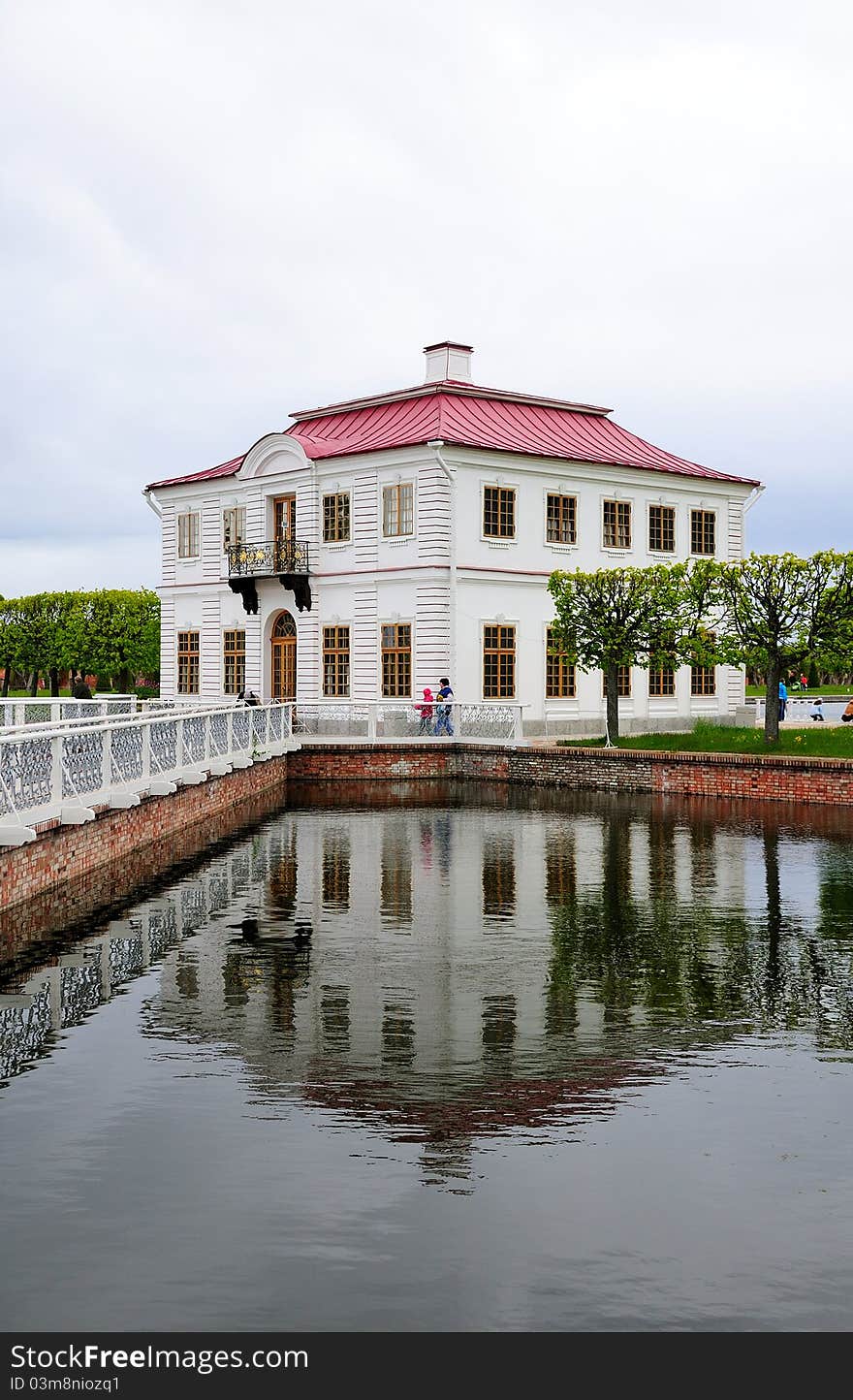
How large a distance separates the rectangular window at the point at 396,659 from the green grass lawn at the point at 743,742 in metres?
4.62

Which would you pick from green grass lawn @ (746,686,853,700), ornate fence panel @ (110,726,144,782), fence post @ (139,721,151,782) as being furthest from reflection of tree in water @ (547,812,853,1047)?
green grass lawn @ (746,686,853,700)

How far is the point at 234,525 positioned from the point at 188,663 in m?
4.80

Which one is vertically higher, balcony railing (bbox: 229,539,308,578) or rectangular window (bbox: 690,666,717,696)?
balcony railing (bbox: 229,539,308,578)

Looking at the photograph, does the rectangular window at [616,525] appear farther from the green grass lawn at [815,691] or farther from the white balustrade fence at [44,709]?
the green grass lawn at [815,691]

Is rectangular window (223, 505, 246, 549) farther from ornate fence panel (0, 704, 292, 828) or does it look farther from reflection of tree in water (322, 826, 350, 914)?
reflection of tree in water (322, 826, 350, 914)

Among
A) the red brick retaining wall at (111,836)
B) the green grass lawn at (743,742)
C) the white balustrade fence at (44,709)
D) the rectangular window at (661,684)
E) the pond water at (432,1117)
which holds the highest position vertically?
the rectangular window at (661,684)

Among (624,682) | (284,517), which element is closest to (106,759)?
(624,682)

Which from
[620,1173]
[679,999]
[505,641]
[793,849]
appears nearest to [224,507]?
[505,641]

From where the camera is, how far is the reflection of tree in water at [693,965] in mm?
9625

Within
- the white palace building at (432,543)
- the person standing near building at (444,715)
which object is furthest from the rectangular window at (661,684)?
the person standing near building at (444,715)

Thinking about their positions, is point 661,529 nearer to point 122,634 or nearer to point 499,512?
point 499,512

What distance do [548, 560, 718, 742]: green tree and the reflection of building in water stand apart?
44.1 ft

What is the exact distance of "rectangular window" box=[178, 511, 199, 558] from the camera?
43.6 metres
